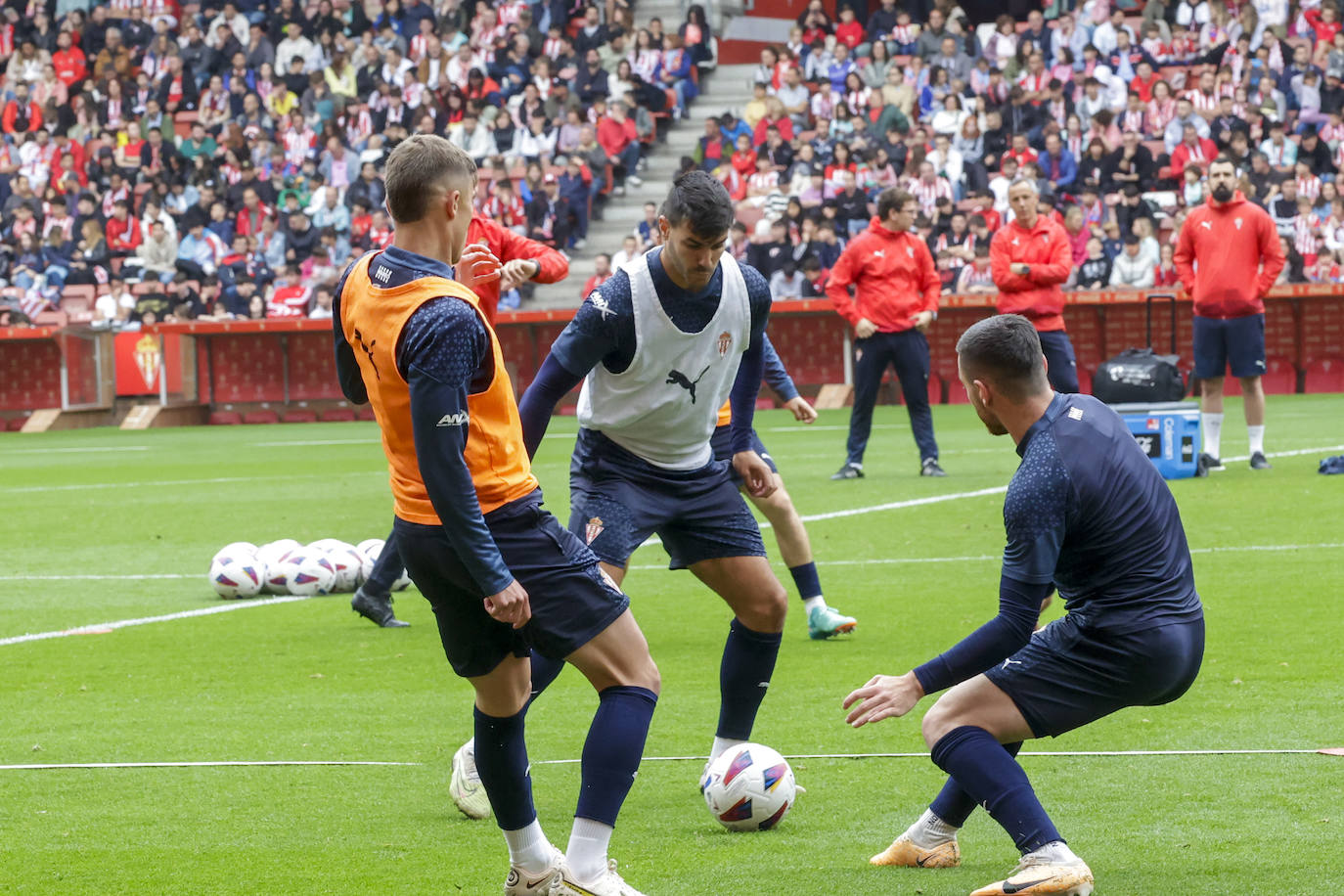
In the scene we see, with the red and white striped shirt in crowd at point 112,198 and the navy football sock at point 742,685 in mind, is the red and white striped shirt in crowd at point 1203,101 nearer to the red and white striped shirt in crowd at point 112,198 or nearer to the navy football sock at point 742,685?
the red and white striped shirt in crowd at point 112,198

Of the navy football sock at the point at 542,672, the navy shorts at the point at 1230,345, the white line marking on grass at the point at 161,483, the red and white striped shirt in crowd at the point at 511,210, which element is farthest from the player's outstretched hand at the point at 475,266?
the red and white striped shirt in crowd at the point at 511,210

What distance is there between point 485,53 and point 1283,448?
833 inches

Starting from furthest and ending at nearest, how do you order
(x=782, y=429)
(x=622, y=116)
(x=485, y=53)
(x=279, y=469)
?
(x=485, y=53) < (x=622, y=116) < (x=782, y=429) < (x=279, y=469)

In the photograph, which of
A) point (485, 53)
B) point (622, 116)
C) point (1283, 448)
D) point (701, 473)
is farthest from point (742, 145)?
point (701, 473)

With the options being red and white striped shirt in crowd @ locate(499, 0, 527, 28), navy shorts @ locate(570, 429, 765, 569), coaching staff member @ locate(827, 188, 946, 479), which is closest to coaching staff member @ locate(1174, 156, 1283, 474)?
coaching staff member @ locate(827, 188, 946, 479)

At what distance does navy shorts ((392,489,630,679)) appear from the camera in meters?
4.40

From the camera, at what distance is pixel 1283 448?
16.5 meters

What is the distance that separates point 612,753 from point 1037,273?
10659mm

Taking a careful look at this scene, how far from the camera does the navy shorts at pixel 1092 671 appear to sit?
4.41 meters

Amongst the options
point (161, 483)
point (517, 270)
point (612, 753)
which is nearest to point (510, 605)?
point (612, 753)

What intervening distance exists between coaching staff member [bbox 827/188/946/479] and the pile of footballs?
5.74 m

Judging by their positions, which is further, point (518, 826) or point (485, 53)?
point (485, 53)

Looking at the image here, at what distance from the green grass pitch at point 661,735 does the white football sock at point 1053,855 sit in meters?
0.22

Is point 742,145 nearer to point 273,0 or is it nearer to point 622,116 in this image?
point 622,116
